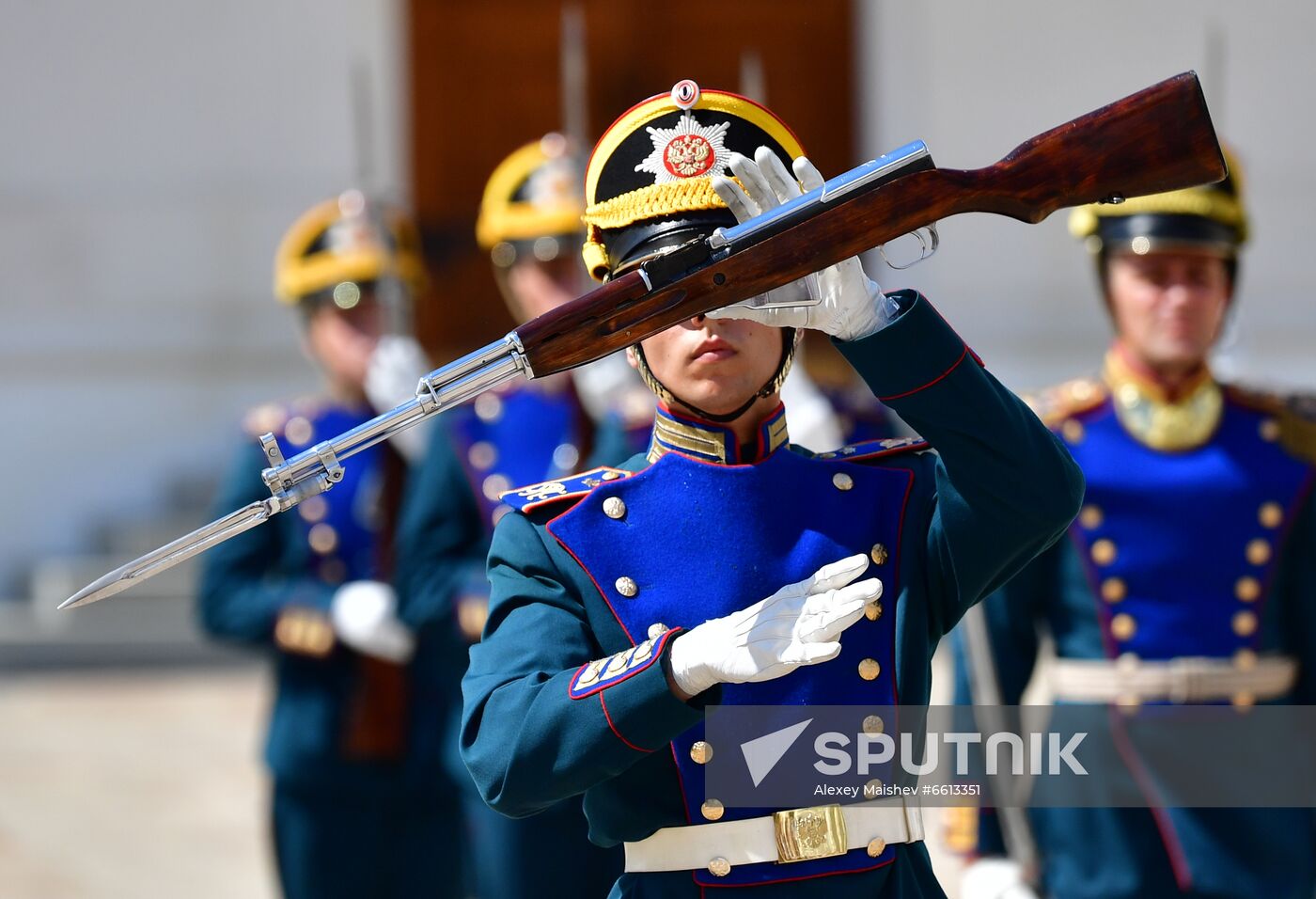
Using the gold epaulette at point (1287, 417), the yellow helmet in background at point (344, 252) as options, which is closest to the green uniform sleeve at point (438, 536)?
the yellow helmet in background at point (344, 252)

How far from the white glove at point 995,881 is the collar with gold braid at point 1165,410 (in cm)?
91

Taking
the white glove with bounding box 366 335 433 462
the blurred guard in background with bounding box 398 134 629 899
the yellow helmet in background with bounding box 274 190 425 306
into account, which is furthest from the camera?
the yellow helmet in background with bounding box 274 190 425 306

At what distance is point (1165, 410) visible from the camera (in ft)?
12.9

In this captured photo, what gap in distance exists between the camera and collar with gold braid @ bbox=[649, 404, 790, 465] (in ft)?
8.18

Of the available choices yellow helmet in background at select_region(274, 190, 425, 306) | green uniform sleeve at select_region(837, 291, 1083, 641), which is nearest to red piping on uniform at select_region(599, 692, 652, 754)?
green uniform sleeve at select_region(837, 291, 1083, 641)

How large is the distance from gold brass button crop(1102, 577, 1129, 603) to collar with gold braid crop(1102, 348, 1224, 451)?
11.5 inches

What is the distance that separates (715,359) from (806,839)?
23.3 inches

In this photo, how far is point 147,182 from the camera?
37.7 ft

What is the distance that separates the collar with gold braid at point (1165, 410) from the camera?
3.90 meters

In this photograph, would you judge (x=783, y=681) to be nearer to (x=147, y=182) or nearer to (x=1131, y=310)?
(x=1131, y=310)

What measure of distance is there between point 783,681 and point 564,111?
9.12 metres

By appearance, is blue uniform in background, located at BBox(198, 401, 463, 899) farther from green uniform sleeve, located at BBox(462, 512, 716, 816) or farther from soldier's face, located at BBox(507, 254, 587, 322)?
green uniform sleeve, located at BBox(462, 512, 716, 816)

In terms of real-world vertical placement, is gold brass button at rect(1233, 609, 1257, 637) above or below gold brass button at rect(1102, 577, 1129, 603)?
below

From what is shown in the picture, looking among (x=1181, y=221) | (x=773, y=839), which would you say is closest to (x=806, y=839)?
(x=773, y=839)
